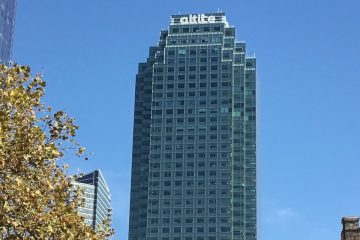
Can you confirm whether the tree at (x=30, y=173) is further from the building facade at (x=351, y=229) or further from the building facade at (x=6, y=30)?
the building facade at (x=6, y=30)

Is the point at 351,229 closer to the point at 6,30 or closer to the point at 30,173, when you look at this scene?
the point at 30,173

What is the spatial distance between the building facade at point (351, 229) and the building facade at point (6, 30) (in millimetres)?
138490

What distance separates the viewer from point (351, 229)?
53969 millimetres

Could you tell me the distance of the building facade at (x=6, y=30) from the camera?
187 metres

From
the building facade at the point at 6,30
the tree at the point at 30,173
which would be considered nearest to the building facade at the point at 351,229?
the tree at the point at 30,173

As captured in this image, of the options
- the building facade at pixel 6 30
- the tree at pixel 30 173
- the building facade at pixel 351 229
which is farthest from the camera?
the building facade at pixel 6 30

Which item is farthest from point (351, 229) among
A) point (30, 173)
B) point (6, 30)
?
point (6, 30)

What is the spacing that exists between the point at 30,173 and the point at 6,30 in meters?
173

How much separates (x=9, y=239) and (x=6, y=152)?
8.36ft

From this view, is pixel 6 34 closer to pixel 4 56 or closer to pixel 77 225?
pixel 4 56

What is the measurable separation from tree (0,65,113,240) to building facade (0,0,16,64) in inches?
6297

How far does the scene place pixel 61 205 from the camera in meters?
25.7

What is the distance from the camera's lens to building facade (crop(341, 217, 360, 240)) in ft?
177

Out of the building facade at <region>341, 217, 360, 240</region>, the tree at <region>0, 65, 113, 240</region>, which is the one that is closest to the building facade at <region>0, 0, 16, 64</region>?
the building facade at <region>341, 217, 360, 240</region>
